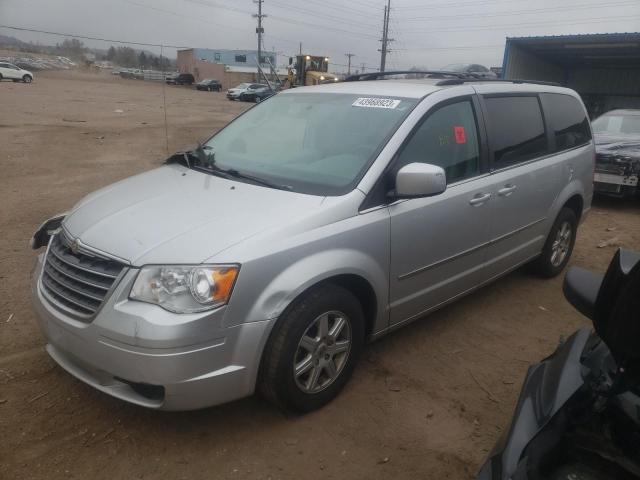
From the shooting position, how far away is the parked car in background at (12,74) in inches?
1567

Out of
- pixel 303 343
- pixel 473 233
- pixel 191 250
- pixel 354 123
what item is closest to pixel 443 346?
pixel 473 233

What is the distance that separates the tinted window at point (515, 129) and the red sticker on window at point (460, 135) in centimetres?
31

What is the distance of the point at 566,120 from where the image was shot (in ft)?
15.8

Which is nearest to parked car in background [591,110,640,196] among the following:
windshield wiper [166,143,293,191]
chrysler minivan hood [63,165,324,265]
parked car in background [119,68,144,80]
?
windshield wiper [166,143,293,191]

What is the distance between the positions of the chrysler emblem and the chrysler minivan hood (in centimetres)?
2

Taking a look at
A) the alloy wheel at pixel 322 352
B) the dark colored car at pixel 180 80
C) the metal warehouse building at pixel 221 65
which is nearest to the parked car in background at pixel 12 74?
the dark colored car at pixel 180 80

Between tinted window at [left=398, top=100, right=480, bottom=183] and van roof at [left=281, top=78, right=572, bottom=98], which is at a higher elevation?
van roof at [left=281, top=78, right=572, bottom=98]

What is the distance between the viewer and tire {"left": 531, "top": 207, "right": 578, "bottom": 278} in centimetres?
480

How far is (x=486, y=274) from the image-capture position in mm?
3980

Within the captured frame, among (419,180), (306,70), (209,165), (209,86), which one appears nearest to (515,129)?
(419,180)

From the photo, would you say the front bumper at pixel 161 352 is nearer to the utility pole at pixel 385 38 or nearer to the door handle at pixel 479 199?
the door handle at pixel 479 199

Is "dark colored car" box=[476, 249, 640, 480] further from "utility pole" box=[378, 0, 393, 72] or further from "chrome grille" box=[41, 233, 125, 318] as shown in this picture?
"utility pole" box=[378, 0, 393, 72]

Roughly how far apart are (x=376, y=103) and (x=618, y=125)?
8406mm

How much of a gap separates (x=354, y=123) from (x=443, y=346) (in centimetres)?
168
